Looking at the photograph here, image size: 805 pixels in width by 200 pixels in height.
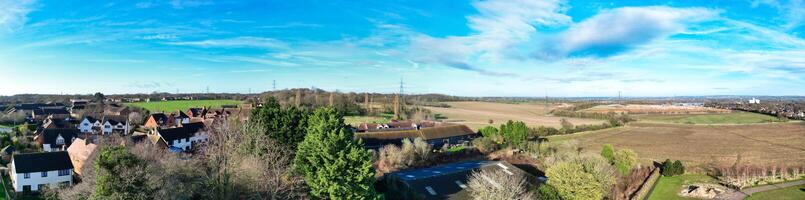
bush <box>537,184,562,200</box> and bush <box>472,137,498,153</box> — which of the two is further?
bush <box>472,137,498,153</box>

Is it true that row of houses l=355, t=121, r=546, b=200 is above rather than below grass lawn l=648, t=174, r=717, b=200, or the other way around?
above

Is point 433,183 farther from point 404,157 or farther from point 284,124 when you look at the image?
point 284,124

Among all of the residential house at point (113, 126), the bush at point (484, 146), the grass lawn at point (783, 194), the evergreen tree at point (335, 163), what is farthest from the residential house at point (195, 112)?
the grass lawn at point (783, 194)

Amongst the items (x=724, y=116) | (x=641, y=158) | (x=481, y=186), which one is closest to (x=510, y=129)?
(x=641, y=158)

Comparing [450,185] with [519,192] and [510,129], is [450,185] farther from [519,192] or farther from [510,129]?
[510,129]

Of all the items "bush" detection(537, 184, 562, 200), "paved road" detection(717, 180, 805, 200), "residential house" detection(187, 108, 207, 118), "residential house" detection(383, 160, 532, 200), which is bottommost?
"paved road" detection(717, 180, 805, 200)

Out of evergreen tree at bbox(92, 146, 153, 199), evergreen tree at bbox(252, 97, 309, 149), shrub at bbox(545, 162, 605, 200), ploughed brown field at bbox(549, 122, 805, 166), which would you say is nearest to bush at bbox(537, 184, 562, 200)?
shrub at bbox(545, 162, 605, 200)

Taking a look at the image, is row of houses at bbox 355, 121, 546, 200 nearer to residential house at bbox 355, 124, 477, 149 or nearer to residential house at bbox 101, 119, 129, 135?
residential house at bbox 355, 124, 477, 149
